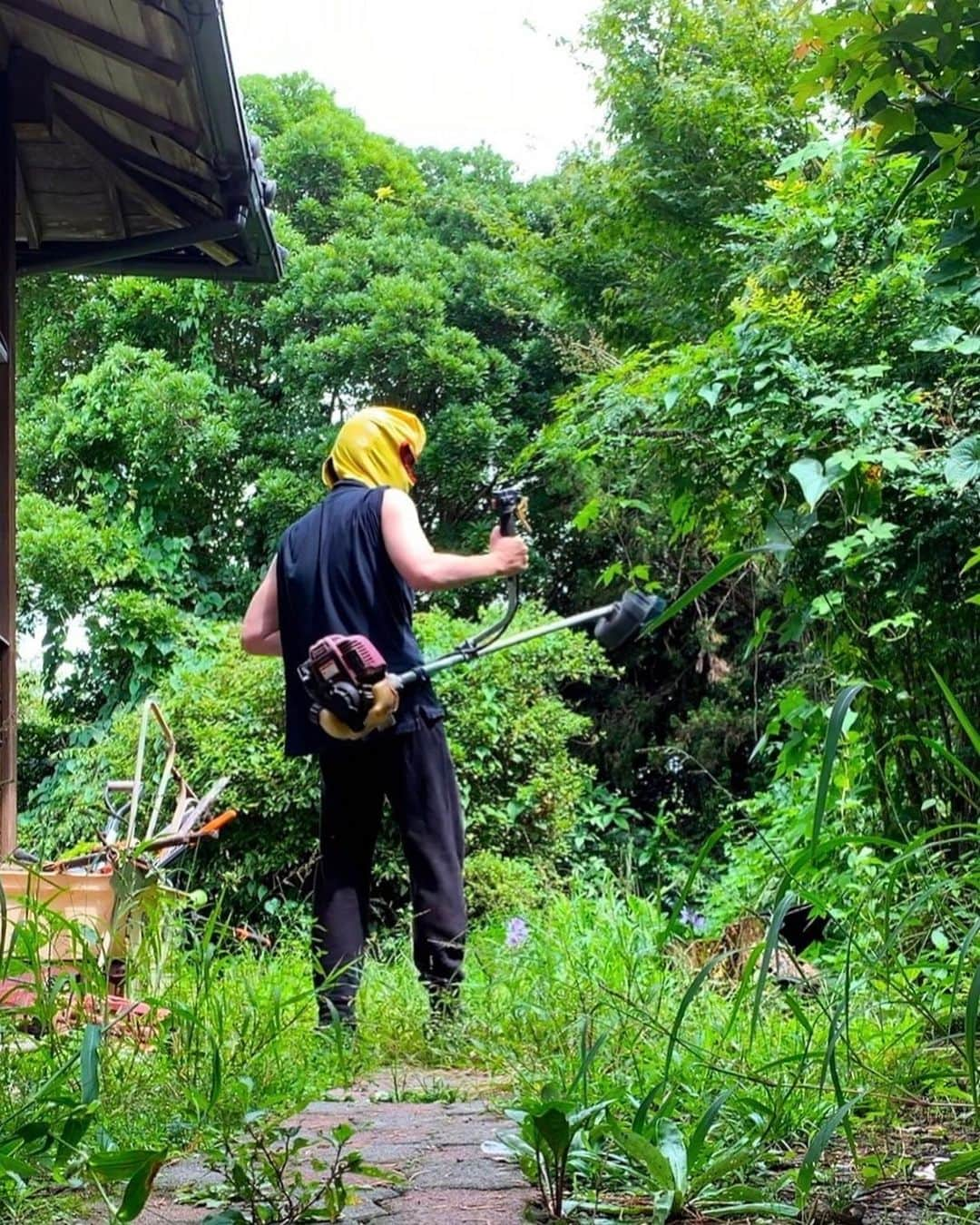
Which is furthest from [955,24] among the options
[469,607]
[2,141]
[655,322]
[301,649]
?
[469,607]

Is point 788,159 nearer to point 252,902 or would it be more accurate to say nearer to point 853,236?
point 853,236

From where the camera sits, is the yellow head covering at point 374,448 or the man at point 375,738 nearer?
the man at point 375,738

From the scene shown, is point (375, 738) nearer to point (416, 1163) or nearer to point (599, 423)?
point (599, 423)

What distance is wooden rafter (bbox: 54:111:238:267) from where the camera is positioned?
13.7ft

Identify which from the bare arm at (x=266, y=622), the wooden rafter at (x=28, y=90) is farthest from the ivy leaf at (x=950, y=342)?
the wooden rafter at (x=28, y=90)

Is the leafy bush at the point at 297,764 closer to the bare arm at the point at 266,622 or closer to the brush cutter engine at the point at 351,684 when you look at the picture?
the bare arm at the point at 266,622

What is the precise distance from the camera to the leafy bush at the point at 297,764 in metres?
6.76

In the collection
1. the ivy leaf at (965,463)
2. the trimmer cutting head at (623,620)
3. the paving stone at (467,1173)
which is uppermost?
the ivy leaf at (965,463)

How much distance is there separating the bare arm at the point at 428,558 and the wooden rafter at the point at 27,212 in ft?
6.85

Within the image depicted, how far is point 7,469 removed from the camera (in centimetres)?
396

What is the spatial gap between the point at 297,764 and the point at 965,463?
4.97 meters

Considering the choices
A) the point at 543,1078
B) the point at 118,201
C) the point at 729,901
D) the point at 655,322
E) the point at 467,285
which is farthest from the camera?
the point at 467,285

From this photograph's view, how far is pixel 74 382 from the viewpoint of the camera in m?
11.2

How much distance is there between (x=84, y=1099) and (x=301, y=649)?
6.71 ft
